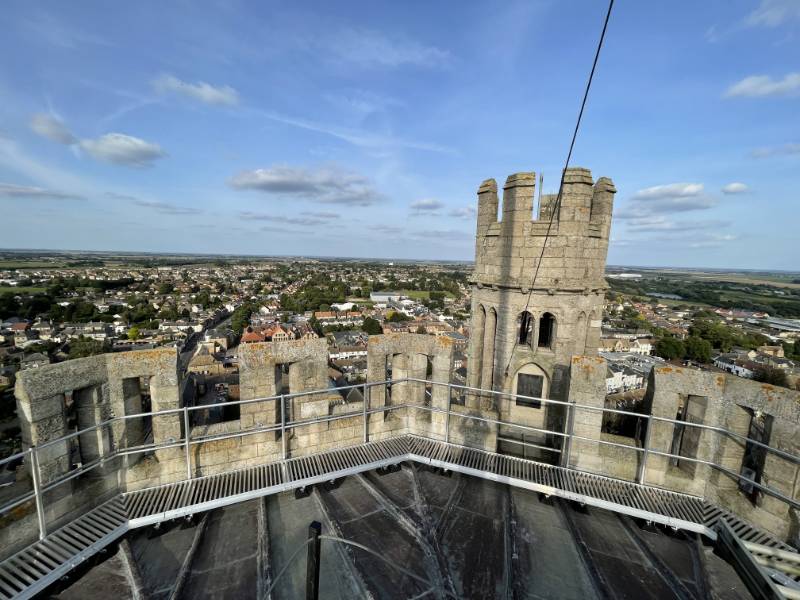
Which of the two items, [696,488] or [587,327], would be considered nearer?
[696,488]

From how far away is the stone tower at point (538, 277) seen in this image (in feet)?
24.3

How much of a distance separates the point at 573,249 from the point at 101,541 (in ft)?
28.2

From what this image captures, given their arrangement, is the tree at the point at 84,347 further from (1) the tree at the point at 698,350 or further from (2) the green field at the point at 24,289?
(1) the tree at the point at 698,350

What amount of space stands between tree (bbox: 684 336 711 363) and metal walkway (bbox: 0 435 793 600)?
8601 cm

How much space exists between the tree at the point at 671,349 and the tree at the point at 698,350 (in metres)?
1.00

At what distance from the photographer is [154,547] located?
14.7 feet

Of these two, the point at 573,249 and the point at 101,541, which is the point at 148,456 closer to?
the point at 101,541

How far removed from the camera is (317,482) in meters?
5.67

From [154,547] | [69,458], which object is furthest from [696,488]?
[69,458]

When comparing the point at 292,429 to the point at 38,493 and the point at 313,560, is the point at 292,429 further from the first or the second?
the point at 313,560

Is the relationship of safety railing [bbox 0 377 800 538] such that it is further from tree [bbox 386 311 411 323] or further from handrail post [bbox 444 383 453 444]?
tree [bbox 386 311 411 323]

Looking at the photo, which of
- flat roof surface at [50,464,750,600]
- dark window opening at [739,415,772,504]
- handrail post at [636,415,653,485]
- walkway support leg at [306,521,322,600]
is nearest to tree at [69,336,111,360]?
flat roof surface at [50,464,750,600]

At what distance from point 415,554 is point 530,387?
4700mm

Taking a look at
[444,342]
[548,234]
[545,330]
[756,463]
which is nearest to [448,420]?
[444,342]
